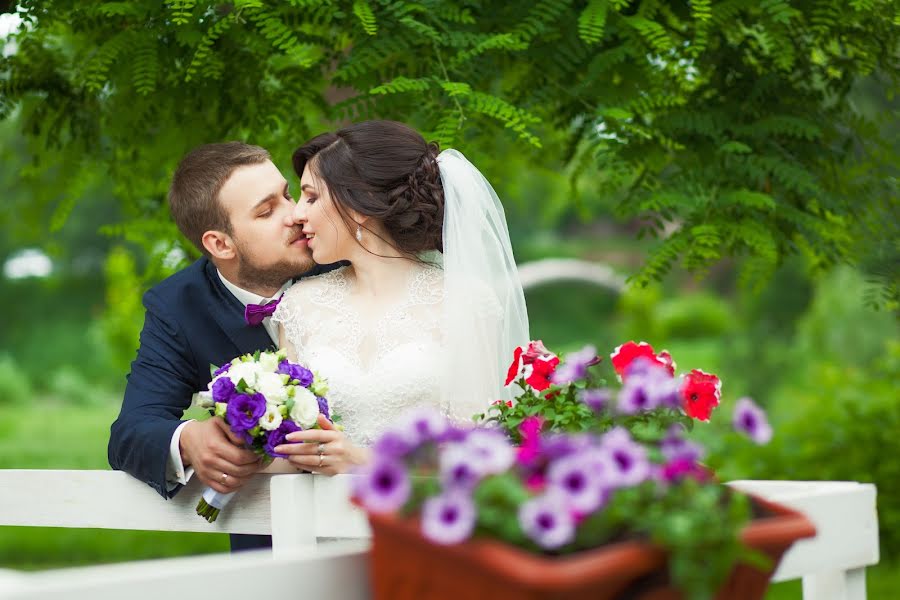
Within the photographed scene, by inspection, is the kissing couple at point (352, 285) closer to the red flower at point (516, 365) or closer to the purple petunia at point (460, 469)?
the red flower at point (516, 365)

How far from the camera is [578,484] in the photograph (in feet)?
4.43

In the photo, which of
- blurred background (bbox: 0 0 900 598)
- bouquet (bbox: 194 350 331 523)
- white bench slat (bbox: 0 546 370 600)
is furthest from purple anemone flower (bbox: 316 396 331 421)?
blurred background (bbox: 0 0 900 598)

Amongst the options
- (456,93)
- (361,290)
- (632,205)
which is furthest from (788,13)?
(361,290)

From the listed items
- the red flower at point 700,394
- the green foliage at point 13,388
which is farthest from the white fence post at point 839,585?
the green foliage at point 13,388

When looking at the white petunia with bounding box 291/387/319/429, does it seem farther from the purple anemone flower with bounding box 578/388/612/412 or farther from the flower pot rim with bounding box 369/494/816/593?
the flower pot rim with bounding box 369/494/816/593

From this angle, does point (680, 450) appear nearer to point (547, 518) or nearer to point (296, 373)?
point (547, 518)

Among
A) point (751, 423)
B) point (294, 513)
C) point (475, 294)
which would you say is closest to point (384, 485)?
point (751, 423)

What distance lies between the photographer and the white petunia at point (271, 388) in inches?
100

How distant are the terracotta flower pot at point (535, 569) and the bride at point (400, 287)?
1.68m

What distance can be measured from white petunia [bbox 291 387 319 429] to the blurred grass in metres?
6.98

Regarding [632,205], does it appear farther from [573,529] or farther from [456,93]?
[573,529]

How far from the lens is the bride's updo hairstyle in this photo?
133 inches

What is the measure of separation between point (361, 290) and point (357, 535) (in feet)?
4.77

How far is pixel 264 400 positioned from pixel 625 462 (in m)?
1.35
